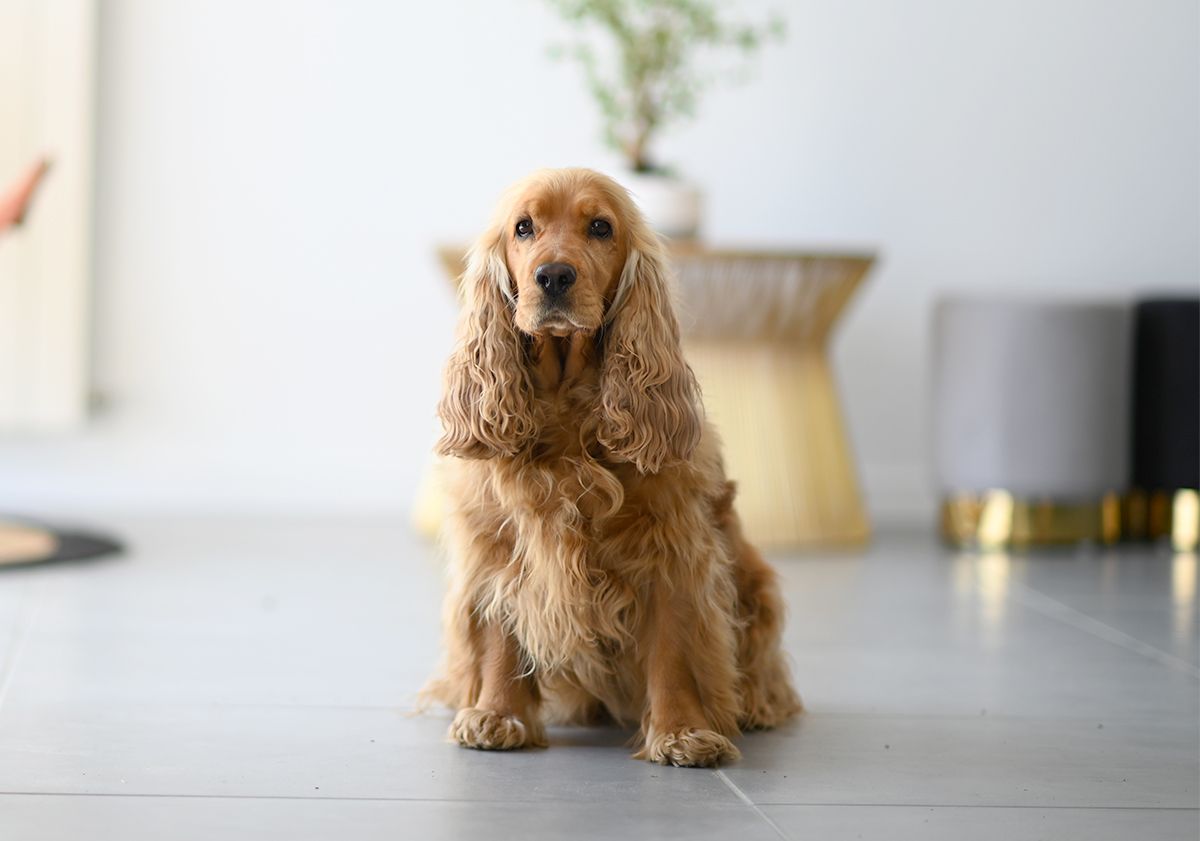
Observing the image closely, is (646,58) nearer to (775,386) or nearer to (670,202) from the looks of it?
(670,202)

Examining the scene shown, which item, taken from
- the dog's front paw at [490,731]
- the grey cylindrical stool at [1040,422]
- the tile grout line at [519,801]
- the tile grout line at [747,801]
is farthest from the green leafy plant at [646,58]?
the tile grout line at [519,801]

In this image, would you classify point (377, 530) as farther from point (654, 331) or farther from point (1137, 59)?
point (1137, 59)

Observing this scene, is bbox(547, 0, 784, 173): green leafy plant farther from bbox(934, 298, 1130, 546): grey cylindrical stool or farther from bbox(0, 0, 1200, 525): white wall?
bbox(934, 298, 1130, 546): grey cylindrical stool

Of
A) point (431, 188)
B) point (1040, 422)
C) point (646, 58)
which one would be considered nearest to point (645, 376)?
point (646, 58)

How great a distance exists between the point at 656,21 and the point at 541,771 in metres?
2.53

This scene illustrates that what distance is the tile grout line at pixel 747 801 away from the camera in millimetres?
1578

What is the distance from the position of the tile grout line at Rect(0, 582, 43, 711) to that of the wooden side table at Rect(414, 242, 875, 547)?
1.12 m

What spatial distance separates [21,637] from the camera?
2.48 m

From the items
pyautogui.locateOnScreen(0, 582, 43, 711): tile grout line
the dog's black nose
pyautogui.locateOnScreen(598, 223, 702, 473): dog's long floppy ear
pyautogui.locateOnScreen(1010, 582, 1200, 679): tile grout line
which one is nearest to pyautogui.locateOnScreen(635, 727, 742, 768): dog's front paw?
pyautogui.locateOnScreen(598, 223, 702, 473): dog's long floppy ear

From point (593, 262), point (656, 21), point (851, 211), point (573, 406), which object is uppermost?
point (656, 21)

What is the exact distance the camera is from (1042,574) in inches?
139

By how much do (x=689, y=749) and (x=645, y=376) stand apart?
46 centimetres

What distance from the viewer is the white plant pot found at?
3723 mm

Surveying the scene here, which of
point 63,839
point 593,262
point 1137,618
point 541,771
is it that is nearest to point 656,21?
point 1137,618
